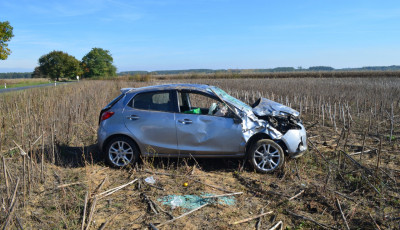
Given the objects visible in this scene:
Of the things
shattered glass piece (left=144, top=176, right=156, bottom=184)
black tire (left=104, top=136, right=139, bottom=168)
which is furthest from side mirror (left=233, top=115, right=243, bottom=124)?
black tire (left=104, top=136, right=139, bottom=168)

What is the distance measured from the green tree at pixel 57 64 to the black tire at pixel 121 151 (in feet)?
248

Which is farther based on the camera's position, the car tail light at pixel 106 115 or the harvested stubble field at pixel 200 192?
the car tail light at pixel 106 115

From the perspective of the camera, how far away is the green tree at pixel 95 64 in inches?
3282

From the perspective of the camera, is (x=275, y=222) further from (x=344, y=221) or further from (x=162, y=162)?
(x=162, y=162)

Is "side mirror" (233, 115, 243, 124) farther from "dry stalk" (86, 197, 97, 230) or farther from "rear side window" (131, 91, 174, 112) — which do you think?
"dry stalk" (86, 197, 97, 230)

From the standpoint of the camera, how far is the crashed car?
5957mm

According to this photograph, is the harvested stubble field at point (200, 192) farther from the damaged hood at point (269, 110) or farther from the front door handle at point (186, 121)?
the damaged hood at point (269, 110)

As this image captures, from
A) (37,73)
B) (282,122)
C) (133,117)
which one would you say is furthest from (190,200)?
(37,73)

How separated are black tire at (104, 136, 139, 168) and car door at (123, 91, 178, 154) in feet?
0.62

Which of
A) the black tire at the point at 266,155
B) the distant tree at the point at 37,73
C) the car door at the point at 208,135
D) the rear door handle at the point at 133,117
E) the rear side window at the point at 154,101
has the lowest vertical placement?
the black tire at the point at 266,155

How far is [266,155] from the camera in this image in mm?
5930

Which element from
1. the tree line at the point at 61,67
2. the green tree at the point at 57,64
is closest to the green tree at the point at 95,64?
the tree line at the point at 61,67

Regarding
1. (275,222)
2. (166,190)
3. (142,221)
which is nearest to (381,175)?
(275,222)

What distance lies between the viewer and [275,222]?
4.14 metres
